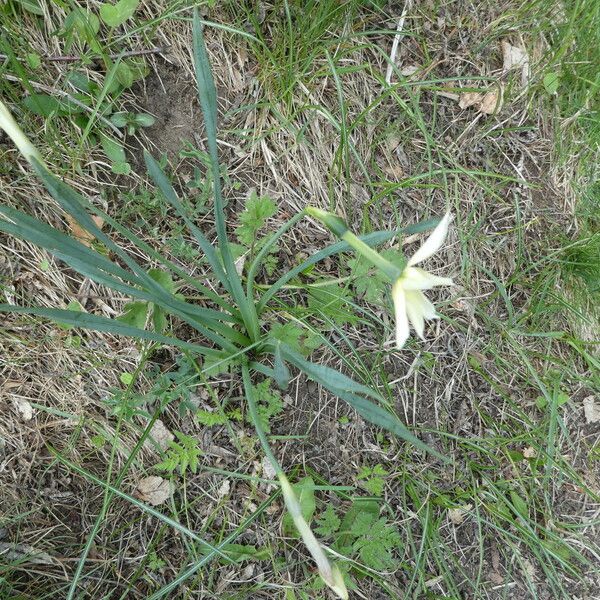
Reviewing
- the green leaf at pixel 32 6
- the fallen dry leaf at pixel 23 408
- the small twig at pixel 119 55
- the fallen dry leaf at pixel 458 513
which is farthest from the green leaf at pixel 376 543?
the green leaf at pixel 32 6

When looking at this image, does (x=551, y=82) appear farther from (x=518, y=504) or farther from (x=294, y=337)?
(x=518, y=504)

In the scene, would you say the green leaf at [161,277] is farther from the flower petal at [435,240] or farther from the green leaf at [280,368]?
the flower petal at [435,240]

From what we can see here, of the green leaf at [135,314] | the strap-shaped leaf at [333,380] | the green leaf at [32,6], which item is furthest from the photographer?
the green leaf at [32,6]

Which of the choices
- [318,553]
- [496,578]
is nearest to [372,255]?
[318,553]

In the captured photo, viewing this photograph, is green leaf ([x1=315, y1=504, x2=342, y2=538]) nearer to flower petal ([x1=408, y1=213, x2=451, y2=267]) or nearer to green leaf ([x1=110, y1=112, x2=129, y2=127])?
flower petal ([x1=408, y1=213, x2=451, y2=267])

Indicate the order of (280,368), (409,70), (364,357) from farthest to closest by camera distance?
(409,70)
(364,357)
(280,368)

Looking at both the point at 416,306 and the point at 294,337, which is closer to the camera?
the point at 416,306

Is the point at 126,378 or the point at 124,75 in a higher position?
the point at 124,75

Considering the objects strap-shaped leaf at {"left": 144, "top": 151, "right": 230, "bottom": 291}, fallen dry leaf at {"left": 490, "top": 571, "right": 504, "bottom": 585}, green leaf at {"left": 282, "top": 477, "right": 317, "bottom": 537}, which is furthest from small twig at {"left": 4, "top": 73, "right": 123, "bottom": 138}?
fallen dry leaf at {"left": 490, "top": 571, "right": 504, "bottom": 585}
